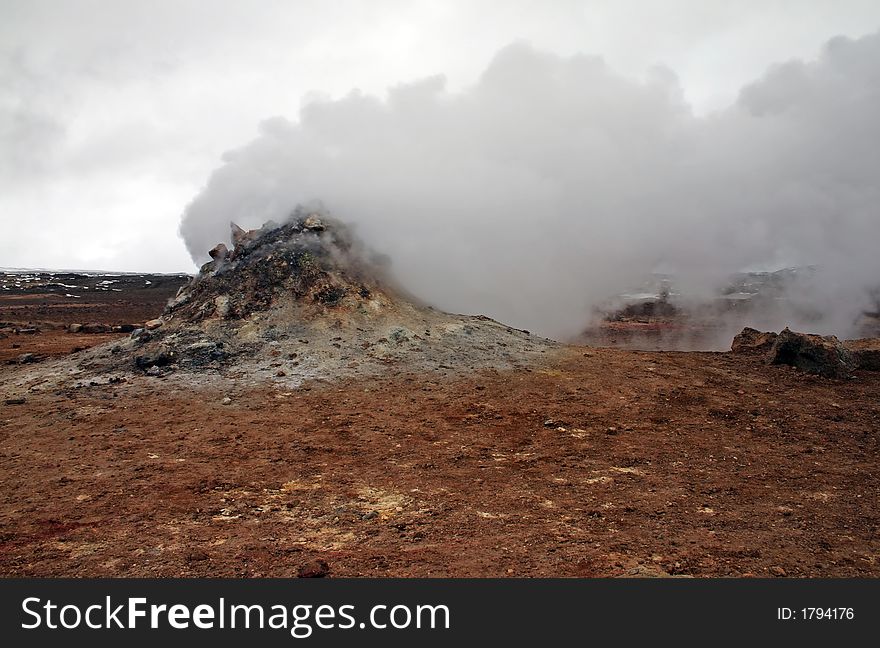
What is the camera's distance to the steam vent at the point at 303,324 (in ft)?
40.1

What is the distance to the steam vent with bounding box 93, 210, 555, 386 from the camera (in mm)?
12211

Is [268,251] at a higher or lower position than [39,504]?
higher

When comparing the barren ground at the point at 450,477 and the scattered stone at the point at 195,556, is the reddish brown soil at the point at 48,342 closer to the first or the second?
the barren ground at the point at 450,477

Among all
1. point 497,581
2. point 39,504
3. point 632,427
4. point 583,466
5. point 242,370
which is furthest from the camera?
point 242,370

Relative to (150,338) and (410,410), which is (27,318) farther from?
(410,410)

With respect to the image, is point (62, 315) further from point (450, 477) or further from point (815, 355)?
point (815, 355)

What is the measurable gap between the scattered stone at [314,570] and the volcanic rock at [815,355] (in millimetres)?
12332

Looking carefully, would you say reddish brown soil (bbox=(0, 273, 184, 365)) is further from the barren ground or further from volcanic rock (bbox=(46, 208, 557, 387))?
the barren ground

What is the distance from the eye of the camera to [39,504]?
5.84m

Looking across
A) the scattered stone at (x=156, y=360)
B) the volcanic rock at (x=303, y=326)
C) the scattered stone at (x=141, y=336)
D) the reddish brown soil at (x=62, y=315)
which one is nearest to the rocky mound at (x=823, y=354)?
the volcanic rock at (x=303, y=326)

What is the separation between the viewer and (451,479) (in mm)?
6641

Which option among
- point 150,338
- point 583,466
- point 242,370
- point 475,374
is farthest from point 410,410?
point 150,338

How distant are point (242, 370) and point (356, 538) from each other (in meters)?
7.79

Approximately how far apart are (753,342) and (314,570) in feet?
49.4
